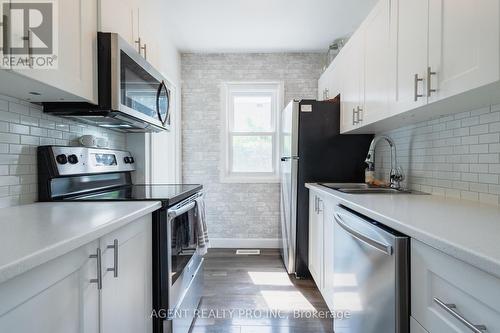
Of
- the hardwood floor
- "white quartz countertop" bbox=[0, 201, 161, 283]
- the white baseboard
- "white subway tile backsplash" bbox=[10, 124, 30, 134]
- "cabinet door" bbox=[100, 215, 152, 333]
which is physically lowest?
the hardwood floor

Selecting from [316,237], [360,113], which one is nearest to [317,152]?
[360,113]

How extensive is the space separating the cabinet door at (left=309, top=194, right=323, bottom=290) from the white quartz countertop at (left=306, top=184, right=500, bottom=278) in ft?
2.60

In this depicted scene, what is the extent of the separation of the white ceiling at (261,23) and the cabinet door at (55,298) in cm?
238

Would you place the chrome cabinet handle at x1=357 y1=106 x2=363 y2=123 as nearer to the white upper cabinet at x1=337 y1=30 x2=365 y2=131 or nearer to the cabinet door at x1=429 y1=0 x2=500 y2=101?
the white upper cabinet at x1=337 y1=30 x2=365 y2=131

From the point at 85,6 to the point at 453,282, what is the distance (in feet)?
5.78

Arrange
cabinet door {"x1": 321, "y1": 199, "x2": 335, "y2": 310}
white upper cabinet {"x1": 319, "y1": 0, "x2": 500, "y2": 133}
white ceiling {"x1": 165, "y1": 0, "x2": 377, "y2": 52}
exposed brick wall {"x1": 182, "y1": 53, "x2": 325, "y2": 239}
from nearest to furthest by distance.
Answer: white upper cabinet {"x1": 319, "y1": 0, "x2": 500, "y2": 133} < cabinet door {"x1": 321, "y1": 199, "x2": 335, "y2": 310} < white ceiling {"x1": 165, "y1": 0, "x2": 377, "y2": 52} < exposed brick wall {"x1": 182, "y1": 53, "x2": 325, "y2": 239}

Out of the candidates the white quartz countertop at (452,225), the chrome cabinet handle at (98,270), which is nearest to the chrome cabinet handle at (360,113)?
the white quartz countertop at (452,225)

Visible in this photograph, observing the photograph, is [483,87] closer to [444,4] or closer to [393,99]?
[444,4]

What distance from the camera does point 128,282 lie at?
1.13 metres

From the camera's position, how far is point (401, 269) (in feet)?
3.06

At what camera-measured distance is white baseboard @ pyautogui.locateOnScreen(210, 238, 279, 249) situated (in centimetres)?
355

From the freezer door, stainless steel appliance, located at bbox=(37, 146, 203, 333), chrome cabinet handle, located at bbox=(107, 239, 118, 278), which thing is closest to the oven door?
stainless steel appliance, located at bbox=(37, 146, 203, 333)

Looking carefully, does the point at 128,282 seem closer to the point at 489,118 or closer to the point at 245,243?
the point at 489,118

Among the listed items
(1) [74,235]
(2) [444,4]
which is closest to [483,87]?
(2) [444,4]
